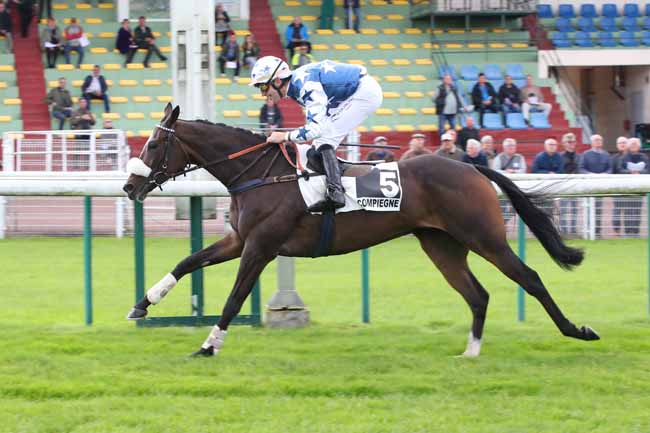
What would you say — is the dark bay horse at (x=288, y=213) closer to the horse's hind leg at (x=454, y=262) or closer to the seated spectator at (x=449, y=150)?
the horse's hind leg at (x=454, y=262)

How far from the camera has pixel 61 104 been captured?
17.9 metres

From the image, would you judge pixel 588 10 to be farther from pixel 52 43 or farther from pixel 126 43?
pixel 52 43

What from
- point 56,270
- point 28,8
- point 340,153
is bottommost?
point 56,270

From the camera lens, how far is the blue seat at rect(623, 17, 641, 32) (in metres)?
23.5

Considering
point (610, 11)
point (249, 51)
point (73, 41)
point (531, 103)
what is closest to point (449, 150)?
point (531, 103)

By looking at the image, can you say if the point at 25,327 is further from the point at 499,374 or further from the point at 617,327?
the point at 617,327

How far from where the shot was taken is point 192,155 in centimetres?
657

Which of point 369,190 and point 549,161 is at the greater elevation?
point 369,190

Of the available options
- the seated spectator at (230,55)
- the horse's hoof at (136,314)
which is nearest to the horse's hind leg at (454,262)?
the horse's hoof at (136,314)

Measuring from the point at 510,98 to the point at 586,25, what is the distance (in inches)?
210

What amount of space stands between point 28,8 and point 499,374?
16.9 m

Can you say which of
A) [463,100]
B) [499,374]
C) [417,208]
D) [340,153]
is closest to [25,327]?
[417,208]

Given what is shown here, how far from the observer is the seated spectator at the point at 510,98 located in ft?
63.4

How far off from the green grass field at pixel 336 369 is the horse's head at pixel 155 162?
0.95 meters
